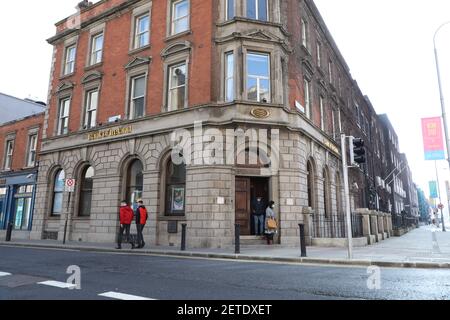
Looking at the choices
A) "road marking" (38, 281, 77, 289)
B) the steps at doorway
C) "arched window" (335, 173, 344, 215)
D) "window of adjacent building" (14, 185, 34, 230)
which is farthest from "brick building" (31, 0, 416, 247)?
"road marking" (38, 281, 77, 289)

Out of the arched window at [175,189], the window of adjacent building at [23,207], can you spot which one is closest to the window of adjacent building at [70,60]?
the window of adjacent building at [23,207]

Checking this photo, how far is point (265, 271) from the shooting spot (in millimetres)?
8094

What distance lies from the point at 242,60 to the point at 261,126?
3.29 m

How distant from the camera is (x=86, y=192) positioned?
19.6 m

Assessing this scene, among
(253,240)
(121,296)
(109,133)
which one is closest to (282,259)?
(253,240)

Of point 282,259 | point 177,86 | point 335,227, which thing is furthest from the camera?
point 335,227

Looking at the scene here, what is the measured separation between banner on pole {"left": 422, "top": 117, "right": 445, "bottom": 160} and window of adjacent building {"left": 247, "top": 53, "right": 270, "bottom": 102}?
34.2 ft

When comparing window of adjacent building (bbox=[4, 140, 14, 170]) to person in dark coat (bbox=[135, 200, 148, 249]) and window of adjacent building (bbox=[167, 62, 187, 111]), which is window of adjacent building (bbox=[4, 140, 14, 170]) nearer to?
window of adjacent building (bbox=[167, 62, 187, 111])

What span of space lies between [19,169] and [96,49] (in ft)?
37.9

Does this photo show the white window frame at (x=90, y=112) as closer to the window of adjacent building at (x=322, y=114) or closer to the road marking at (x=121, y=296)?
the window of adjacent building at (x=322, y=114)

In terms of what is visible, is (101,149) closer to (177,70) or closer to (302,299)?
(177,70)

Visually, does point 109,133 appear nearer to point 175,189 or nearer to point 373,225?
point 175,189

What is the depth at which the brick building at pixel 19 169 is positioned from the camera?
24391 millimetres
